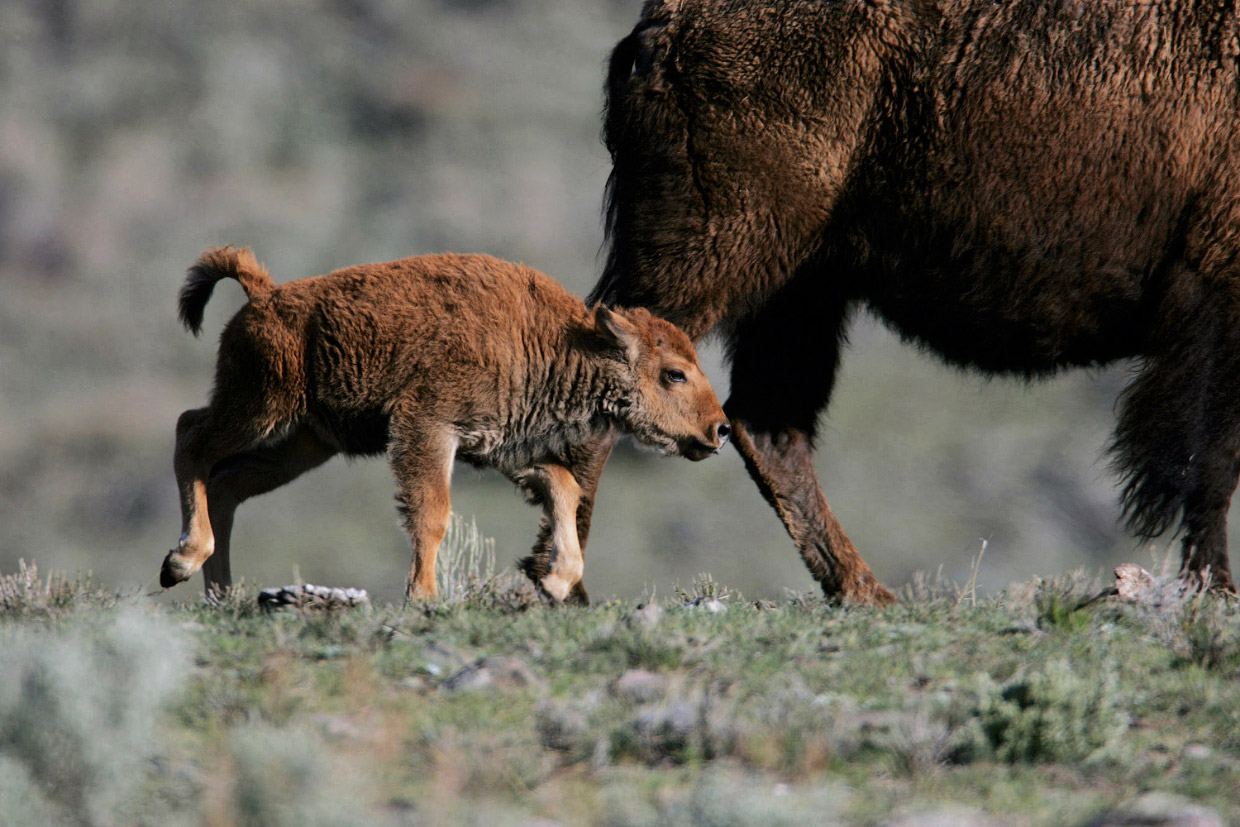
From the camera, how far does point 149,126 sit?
52969 mm

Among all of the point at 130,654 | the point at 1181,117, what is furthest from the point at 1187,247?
the point at 130,654

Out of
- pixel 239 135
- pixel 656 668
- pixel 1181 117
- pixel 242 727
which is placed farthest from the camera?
pixel 239 135

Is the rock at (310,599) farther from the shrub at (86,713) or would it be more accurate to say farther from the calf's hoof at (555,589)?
the shrub at (86,713)

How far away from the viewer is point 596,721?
3.46 metres

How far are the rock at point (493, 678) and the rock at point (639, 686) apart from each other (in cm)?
21

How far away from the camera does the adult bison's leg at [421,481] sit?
534 cm

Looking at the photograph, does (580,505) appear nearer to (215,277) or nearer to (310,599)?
(310,599)

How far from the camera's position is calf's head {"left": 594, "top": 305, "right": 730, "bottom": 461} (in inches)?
226

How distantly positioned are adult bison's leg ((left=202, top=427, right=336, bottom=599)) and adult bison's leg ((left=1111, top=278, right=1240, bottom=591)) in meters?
3.46

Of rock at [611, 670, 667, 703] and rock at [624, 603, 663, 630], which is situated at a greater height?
rock at [624, 603, 663, 630]

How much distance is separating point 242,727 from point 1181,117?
4378 mm

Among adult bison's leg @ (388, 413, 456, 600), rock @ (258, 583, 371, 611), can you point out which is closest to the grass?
rock @ (258, 583, 371, 611)

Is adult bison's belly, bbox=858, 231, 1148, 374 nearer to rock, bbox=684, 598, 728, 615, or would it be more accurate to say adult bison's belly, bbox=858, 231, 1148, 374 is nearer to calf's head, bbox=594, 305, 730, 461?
calf's head, bbox=594, 305, 730, 461

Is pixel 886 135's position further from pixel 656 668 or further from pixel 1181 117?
pixel 656 668
